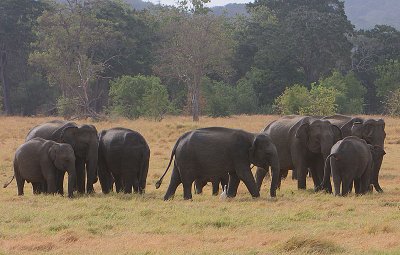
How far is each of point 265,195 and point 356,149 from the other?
2237 millimetres

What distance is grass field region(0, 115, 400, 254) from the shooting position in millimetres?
10531

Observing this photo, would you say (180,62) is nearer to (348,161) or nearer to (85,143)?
(85,143)

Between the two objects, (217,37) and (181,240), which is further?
(217,37)

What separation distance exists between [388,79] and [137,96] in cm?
2367

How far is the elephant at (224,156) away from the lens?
16.2m

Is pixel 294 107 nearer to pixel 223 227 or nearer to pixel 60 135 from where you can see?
pixel 60 135

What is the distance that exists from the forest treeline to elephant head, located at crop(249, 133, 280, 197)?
3550 cm

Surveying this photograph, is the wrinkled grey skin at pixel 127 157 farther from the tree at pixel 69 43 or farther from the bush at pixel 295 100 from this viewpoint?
the tree at pixel 69 43

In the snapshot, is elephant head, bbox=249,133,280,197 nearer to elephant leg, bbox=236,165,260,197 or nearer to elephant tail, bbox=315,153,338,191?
elephant leg, bbox=236,165,260,197

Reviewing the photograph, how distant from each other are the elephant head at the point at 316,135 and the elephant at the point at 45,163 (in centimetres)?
536

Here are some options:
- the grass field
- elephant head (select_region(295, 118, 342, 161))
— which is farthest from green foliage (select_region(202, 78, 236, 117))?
the grass field

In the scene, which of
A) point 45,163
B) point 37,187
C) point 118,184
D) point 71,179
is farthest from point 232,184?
point 37,187

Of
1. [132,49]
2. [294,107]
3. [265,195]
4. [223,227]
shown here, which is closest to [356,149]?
[265,195]

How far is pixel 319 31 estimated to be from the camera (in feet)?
229
